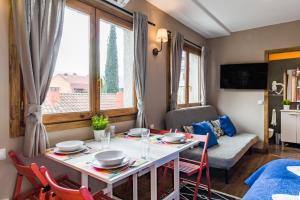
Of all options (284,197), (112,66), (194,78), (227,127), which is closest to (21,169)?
(112,66)

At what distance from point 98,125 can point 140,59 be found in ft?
3.63

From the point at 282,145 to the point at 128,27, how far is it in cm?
461

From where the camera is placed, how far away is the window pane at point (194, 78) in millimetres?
4445

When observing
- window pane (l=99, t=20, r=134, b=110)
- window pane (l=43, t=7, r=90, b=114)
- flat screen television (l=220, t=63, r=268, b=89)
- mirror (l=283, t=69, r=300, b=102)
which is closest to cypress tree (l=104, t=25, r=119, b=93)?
window pane (l=99, t=20, r=134, b=110)

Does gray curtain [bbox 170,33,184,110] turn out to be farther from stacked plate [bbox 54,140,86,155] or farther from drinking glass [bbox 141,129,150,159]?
stacked plate [bbox 54,140,86,155]

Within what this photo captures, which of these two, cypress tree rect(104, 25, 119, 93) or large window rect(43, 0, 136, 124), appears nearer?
large window rect(43, 0, 136, 124)

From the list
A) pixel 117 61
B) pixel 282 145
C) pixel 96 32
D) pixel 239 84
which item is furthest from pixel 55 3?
pixel 282 145

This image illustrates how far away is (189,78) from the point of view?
14.3 feet

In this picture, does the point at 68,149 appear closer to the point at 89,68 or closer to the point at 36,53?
the point at 36,53

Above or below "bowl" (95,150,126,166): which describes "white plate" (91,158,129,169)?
below

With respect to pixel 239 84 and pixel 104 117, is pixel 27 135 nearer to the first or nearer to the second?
pixel 104 117

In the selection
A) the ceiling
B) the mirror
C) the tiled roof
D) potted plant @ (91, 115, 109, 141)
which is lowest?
potted plant @ (91, 115, 109, 141)

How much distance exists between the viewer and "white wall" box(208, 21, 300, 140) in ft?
13.5

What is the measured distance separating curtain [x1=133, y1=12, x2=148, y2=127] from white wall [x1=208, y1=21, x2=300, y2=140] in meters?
2.62
